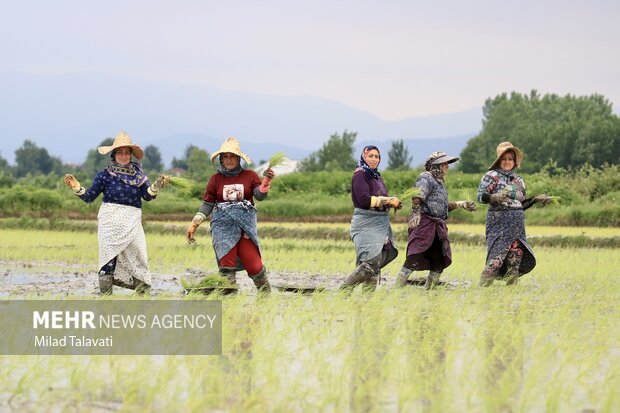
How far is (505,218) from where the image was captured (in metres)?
9.55

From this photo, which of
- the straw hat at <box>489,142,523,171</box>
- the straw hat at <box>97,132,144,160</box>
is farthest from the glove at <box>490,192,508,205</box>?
the straw hat at <box>97,132,144,160</box>

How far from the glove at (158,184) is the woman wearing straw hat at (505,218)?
2.82 metres

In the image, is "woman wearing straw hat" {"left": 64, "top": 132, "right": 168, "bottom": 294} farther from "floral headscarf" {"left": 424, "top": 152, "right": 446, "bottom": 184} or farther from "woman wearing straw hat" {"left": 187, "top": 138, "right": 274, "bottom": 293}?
"floral headscarf" {"left": 424, "top": 152, "right": 446, "bottom": 184}

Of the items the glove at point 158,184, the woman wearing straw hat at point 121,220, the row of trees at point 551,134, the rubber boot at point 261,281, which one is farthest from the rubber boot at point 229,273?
the row of trees at point 551,134

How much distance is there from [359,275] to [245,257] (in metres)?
0.99

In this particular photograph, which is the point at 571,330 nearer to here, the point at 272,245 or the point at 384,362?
the point at 384,362

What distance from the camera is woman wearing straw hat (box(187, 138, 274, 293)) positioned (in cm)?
883

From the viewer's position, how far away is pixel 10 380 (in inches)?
212

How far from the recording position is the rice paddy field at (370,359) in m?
4.95

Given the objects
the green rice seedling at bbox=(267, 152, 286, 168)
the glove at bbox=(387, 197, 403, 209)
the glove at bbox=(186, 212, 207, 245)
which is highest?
the green rice seedling at bbox=(267, 152, 286, 168)

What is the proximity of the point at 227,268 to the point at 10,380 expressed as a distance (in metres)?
3.58

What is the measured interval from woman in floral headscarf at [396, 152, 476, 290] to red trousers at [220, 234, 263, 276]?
4.58ft

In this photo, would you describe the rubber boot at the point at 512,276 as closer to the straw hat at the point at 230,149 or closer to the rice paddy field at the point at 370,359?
the rice paddy field at the point at 370,359

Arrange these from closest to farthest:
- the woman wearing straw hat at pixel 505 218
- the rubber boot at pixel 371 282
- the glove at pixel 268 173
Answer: the glove at pixel 268 173
the rubber boot at pixel 371 282
the woman wearing straw hat at pixel 505 218
